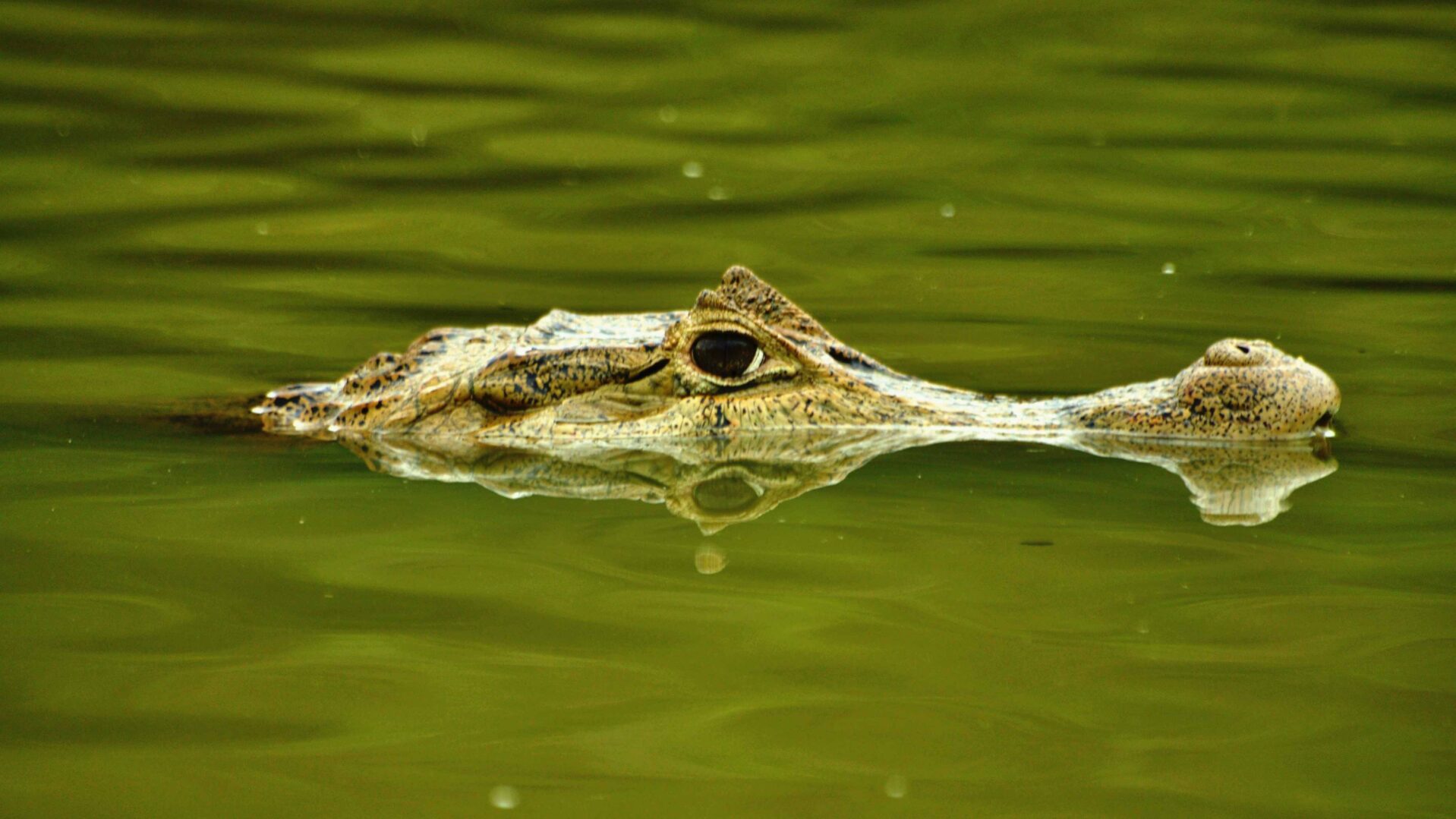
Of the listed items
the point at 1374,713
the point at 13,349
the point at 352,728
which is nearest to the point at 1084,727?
the point at 1374,713

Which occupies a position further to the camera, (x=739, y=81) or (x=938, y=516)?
(x=739, y=81)

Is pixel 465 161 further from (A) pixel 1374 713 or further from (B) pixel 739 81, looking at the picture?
(A) pixel 1374 713

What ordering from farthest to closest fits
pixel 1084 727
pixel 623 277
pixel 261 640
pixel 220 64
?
pixel 220 64 < pixel 623 277 < pixel 261 640 < pixel 1084 727

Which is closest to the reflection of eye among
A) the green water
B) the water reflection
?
the water reflection

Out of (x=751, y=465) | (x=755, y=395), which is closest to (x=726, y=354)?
(x=755, y=395)

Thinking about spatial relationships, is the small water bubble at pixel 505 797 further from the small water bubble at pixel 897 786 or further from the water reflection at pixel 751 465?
the water reflection at pixel 751 465

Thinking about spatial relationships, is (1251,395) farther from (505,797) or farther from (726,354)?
(505,797)

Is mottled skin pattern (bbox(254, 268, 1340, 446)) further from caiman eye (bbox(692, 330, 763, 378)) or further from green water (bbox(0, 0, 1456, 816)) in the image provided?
green water (bbox(0, 0, 1456, 816))
